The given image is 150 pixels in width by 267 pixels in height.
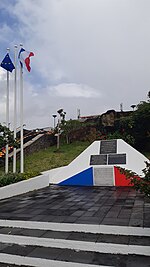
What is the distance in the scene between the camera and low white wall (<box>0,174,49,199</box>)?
23.9 ft

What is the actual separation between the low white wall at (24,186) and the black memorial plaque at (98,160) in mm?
2132

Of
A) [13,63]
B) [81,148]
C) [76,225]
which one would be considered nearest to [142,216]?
[76,225]

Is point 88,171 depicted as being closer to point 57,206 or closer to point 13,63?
point 57,206

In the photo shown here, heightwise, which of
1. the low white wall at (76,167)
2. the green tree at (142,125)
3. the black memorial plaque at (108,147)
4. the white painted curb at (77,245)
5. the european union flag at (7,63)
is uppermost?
the european union flag at (7,63)

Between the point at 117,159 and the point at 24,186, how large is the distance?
4.00 m

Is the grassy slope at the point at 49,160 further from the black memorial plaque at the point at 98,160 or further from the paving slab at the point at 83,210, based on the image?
the paving slab at the point at 83,210

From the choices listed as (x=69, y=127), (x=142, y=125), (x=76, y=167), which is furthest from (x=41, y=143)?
(x=76, y=167)

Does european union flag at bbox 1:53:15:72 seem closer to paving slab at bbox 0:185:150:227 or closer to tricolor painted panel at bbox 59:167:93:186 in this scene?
tricolor painted panel at bbox 59:167:93:186

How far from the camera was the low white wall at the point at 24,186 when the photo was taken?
23.9 feet

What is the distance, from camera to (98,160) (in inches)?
392

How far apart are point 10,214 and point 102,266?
2910 mm

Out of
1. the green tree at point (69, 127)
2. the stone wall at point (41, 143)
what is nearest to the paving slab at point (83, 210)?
the stone wall at point (41, 143)

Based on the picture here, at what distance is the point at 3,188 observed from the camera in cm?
719

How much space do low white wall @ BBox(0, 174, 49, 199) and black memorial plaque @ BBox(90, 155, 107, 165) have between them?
2.13 meters
